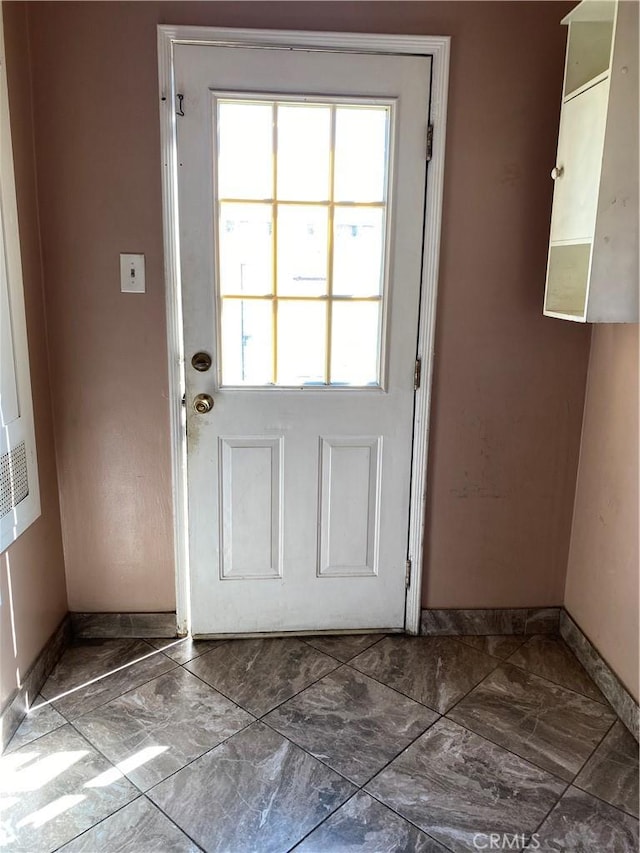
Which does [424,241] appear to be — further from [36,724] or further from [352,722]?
[36,724]

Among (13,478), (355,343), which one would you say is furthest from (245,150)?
(13,478)

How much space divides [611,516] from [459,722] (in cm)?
84

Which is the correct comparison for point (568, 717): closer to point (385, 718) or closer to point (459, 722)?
point (459, 722)

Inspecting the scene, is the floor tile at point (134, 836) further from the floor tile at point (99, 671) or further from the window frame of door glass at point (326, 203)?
the window frame of door glass at point (326, 203)

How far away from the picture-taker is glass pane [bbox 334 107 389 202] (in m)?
1.99

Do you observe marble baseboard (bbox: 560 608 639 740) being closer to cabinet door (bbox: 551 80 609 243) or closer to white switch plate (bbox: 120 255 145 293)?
cabinet door (bbox: 551 80 609 243)

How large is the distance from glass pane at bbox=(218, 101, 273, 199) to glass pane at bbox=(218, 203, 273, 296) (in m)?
0.05

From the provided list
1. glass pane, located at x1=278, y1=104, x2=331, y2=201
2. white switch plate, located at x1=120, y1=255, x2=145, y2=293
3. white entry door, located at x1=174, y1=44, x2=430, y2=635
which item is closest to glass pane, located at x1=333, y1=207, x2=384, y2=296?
white entry door, located at x1=174, y1=44, x2=430, y2=635

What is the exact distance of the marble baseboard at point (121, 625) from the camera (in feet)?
7.60

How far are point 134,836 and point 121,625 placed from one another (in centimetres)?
92

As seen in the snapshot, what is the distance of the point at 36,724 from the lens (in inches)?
73.4

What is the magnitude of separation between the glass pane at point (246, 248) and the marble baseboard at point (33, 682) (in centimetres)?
136

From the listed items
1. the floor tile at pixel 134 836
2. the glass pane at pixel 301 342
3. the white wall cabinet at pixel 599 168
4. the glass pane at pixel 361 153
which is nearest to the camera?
the floor tile at pixel 134 836

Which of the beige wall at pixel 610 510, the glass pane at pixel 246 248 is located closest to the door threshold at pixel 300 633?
the beige wall at pixel 610 510
